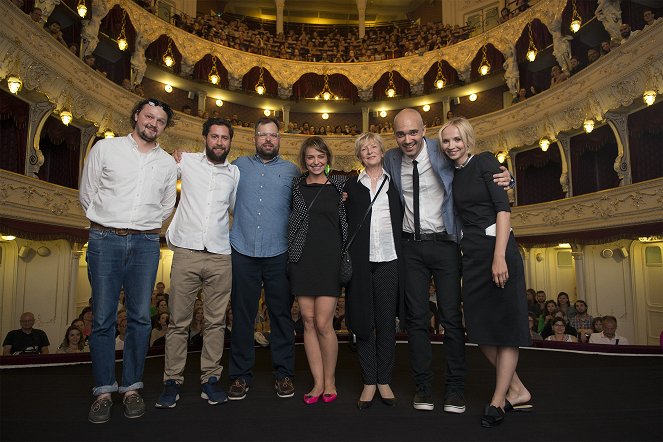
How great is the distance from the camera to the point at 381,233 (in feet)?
8.88

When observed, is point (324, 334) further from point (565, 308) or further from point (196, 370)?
point (565, 308)

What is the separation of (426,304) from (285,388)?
1.03 metres

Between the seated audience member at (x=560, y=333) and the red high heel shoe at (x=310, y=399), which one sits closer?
the red high heel shoe at (x=310, y=399)

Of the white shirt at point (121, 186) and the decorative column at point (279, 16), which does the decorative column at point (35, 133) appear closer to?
the white shirt at point (121, 186)

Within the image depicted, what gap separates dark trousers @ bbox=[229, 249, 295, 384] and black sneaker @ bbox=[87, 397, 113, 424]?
750 mm

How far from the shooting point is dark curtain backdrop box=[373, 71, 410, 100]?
1698cm

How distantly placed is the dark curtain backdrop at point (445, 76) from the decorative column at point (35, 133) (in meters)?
12.4

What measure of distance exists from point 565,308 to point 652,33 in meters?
5.40

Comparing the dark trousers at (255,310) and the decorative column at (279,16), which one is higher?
the decorative column at (279,16)

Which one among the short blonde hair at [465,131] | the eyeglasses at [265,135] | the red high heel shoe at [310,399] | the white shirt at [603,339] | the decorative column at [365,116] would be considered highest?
the decorative column at [365,116]

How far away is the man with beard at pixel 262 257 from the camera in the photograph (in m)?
2.87

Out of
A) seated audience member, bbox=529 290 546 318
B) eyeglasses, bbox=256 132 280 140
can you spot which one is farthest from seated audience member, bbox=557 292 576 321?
eyeglasses, bbox=256 132 280 140

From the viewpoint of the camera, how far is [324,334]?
2705mm

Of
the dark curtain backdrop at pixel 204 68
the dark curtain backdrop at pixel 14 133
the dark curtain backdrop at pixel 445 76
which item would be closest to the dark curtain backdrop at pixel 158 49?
the dark curtain backdrop at pixel 204 68
